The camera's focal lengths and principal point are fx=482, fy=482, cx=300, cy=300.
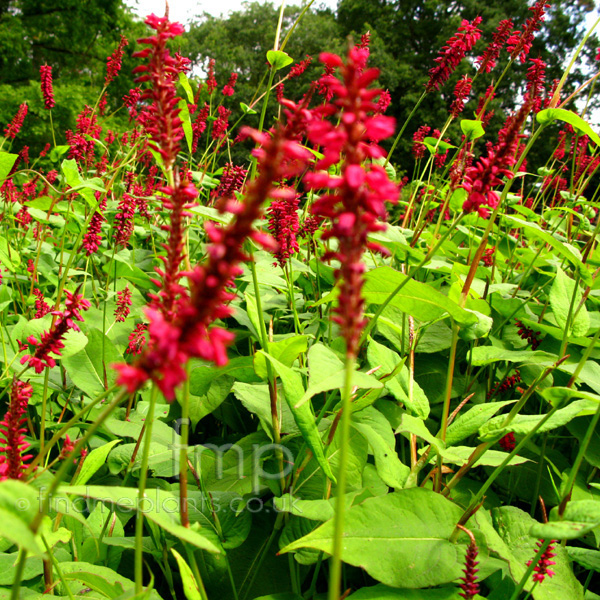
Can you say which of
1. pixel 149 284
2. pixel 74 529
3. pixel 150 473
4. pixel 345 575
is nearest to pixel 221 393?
pixel 150 473

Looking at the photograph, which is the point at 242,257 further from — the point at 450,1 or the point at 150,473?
the point at 450,1

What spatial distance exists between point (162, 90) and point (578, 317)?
4.88 feet

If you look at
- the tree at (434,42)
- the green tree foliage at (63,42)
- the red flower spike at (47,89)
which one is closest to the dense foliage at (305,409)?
the red flower spike at (47,89)

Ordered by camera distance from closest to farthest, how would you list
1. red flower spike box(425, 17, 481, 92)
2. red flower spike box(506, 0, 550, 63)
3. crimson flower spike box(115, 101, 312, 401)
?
1. crimson flower spike box(115, 101, 312, 401)
2. red flower spike box(506, 0, 550, 63)
3. red flower spike box(425, 17, 481, 92)

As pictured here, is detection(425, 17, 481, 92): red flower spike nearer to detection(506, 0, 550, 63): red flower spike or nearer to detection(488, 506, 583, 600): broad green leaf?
detection(506, 0, 550, 63): red flower spike

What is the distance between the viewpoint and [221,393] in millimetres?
1738

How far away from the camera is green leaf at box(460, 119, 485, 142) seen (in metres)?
1.80

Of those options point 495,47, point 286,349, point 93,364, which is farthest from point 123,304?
point 495,47

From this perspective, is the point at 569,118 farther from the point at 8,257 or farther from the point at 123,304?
the point at 8,257

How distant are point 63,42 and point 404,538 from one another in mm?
19992

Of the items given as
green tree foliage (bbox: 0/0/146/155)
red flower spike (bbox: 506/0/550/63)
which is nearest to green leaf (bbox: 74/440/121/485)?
red flower spike (bbox: 506/0/550/63)

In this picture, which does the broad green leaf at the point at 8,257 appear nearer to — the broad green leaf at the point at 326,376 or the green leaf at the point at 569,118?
the broad green leaf at the point at 326,376

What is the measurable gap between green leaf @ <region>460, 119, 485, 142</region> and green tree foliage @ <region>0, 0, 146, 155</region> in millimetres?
14582

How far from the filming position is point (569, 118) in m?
1.27
